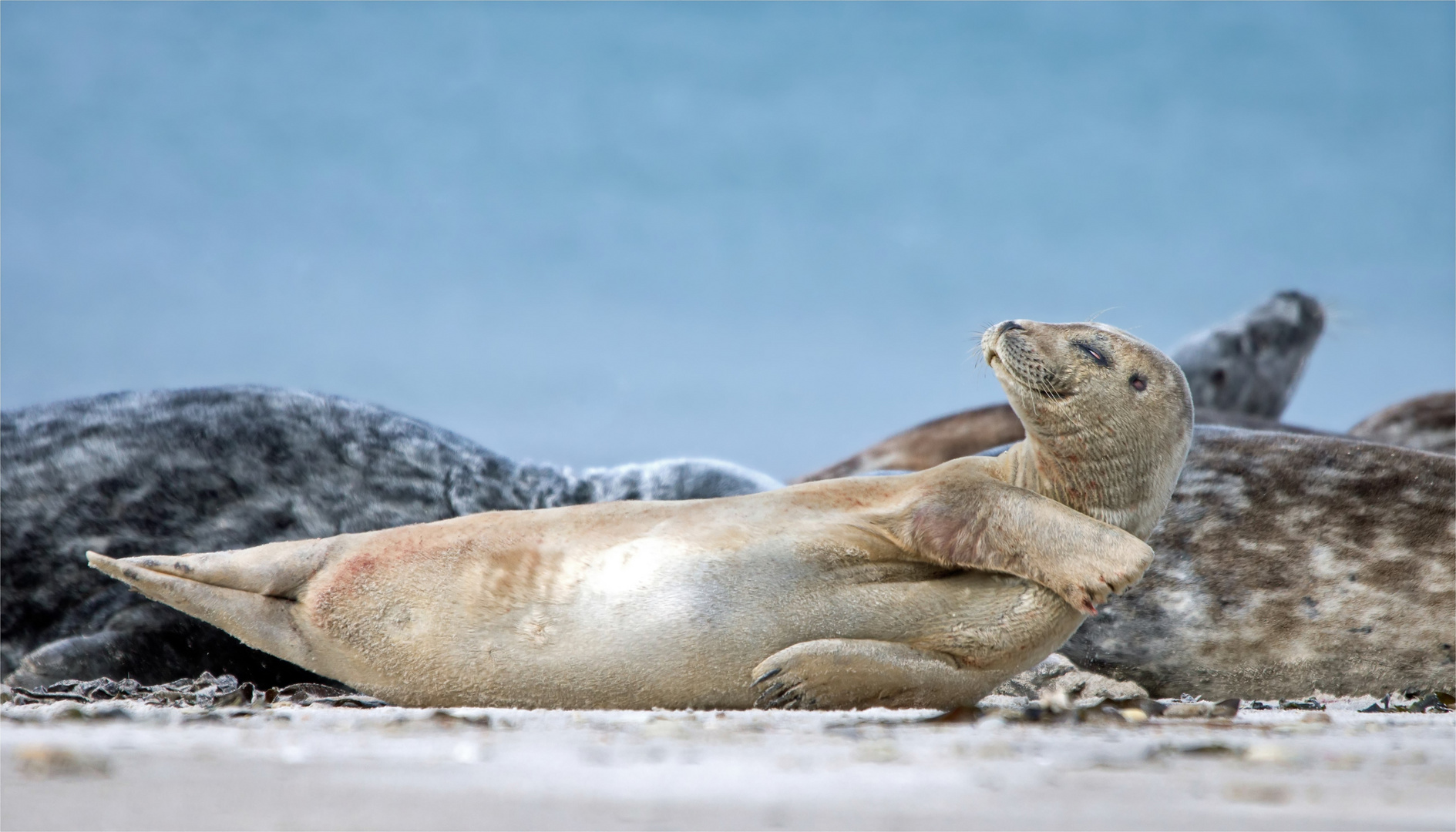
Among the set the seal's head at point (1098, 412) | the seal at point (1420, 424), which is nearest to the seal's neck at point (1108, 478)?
the seal's head at point (1098, 412)

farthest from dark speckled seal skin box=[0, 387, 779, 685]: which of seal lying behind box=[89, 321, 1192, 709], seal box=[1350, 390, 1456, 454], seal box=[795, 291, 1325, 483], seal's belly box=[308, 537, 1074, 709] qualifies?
seal box=[795, 291, 1325, 483]

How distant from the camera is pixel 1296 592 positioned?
15.6 ft

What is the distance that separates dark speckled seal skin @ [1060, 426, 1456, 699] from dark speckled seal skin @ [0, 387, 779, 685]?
1735mm

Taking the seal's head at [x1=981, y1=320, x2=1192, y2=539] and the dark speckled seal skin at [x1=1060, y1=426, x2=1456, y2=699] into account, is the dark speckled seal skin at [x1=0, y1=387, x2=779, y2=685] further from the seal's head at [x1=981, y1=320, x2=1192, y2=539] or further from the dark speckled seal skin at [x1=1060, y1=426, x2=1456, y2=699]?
the seal's head at [x1=981, y1=320, x2=1192, y2=539]

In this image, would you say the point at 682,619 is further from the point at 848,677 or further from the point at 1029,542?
the point at 1029,542

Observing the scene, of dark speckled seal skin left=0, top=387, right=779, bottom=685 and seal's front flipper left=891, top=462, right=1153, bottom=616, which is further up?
dark speckled seal skin left=0, top=387, right=779, bottom=685

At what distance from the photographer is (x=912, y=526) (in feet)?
11.2

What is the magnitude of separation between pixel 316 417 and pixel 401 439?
0.34 metres

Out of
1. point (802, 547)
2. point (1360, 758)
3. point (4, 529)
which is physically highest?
point (4, 529)

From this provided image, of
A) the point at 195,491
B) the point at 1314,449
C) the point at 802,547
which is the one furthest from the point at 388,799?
the point at 1314,449

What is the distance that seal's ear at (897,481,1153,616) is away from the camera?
3.25m

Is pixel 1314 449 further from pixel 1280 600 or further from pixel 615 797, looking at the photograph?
pixel 615 797

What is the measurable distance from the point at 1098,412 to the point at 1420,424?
7.03 metres

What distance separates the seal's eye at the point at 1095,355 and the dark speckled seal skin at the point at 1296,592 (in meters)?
1.47
